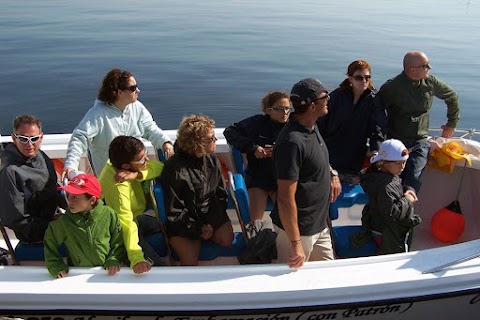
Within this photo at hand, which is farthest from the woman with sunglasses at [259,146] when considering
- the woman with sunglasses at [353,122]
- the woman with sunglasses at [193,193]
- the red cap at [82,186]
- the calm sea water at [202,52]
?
the calm sea water at [202,52]

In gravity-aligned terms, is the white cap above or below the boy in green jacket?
above

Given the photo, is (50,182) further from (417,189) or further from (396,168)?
(417,189)

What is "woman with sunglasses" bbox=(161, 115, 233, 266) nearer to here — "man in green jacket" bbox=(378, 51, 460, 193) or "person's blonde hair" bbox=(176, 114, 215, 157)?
"person's blonde hair" bbox=(176, 114, 215, 157)

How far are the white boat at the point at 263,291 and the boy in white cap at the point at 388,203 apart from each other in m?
0.23

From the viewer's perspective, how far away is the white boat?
7.73 ft

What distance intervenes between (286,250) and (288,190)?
18.3 inches

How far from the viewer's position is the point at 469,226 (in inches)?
147

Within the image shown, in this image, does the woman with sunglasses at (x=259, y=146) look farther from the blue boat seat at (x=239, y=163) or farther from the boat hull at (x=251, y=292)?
the boat hull at (x=251, y=292)

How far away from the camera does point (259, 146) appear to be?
338 centimetres

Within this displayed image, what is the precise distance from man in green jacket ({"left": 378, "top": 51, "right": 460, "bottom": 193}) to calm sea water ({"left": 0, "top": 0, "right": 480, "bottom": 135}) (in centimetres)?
442

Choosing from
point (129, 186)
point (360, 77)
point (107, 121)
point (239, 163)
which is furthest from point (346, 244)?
point (107, 121)

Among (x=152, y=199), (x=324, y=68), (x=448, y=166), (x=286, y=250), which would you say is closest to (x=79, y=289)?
(x=152, y=199)

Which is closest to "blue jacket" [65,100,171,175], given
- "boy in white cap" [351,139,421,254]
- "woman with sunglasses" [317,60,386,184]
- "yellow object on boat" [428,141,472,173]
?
"woman with sunglasses" [317,60,386,184]

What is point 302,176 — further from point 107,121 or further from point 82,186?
point 107,121
